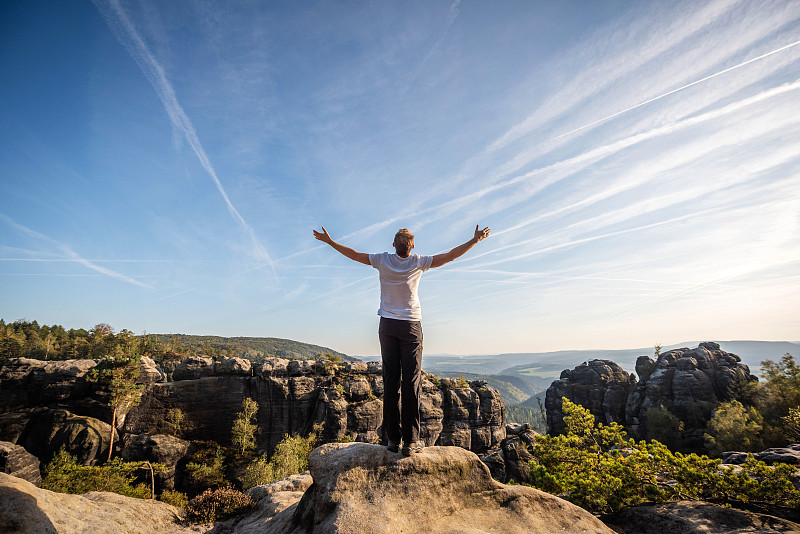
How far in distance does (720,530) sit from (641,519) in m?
1.31

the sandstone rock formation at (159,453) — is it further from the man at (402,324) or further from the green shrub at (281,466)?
the man at (402,324)

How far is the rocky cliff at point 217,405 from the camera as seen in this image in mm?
43250

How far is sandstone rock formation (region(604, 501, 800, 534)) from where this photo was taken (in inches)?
197

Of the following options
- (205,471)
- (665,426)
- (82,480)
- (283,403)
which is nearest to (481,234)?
(82,480)

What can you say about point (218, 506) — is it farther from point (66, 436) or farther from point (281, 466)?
point (66, 436)

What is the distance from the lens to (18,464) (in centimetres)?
3006

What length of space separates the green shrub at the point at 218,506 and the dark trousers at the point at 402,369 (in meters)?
10.9

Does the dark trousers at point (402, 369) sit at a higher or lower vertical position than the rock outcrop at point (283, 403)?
higher

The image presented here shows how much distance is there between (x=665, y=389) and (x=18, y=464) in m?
93.1

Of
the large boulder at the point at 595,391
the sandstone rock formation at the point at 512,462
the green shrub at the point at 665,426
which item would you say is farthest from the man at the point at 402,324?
the large boulder at the point at 595,391

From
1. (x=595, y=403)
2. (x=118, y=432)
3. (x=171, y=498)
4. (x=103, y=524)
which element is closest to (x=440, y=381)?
(x=595, y=403)

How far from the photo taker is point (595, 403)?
2884 inches

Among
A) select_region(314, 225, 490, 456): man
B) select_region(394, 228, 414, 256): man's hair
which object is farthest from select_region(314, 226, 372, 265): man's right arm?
select_region(394, 228, 414, 256): man's hair

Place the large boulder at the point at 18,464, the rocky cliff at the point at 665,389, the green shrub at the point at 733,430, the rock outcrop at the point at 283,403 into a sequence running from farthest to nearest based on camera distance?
the rocky cliff at the point at 665,389 → the rock outcrop at the point at 283,403 → the green shrub at the point at 733,430 → the large boulder at the point at 18,464
